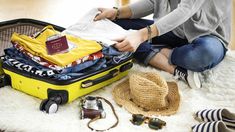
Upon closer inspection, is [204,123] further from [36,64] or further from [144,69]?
[36,64]

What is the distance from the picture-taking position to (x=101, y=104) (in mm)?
1275

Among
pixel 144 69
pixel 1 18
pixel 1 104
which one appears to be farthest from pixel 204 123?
pixel 1 18

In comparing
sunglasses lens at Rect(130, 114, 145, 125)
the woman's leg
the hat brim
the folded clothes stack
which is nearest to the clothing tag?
the folded clothes stack

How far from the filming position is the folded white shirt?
145 centimetres

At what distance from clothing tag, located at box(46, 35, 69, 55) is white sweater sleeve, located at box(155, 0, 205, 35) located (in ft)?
1.27

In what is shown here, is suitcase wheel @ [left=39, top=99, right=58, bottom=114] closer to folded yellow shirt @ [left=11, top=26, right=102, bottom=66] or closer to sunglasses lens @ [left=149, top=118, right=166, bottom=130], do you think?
folded yellow shirt @ [left=11, top=26, right=102, bottom=66]

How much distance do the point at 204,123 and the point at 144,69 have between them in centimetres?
49

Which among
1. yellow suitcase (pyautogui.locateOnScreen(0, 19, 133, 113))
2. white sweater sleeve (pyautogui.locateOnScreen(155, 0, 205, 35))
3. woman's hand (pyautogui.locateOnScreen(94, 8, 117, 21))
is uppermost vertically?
white sweater sleeve (pyautogui.locateOnScreen(155, 0, 205, 35))

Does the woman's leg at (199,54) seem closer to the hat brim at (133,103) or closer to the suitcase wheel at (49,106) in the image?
the hat brim at (133,103)

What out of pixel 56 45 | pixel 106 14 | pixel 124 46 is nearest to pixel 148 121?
pixel 124 46

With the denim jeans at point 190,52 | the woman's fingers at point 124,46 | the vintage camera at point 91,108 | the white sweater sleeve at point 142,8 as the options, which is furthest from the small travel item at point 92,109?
the white sweater sleeve at point 142,8

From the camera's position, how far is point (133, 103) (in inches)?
51.8

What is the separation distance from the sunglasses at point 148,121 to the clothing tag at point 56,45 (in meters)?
0.36

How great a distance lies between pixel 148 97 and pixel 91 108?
205mm
